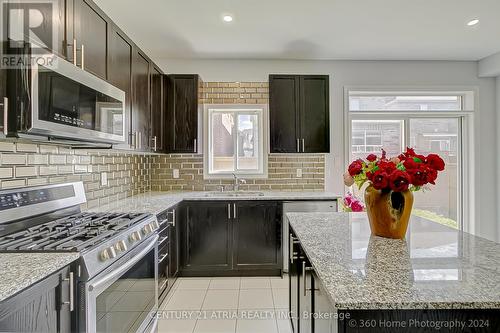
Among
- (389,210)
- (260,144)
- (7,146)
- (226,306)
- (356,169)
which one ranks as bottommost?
(226,306)

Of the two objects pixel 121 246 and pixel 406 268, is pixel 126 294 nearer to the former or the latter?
pixel 121 246

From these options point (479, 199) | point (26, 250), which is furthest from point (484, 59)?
point (26, 250)

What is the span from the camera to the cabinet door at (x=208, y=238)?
11.3 feet

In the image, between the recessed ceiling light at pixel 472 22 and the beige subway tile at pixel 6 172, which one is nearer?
the beige subway tile at pixel 6 172

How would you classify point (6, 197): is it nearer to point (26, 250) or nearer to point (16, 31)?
point (26, 250)

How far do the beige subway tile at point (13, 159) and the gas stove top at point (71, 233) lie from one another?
406 millimetres

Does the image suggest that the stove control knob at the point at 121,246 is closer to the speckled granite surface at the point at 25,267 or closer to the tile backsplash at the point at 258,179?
the speckled granite surface at the point at 25,267

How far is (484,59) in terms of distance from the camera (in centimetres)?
402

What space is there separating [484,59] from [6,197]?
209 inches

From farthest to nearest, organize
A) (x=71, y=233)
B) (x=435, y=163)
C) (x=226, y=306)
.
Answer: (x=226, y=306)
(x=71, y=233)
(x=435, y=163)

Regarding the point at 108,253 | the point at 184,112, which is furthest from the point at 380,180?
the point at 184,112

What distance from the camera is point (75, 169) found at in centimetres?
242

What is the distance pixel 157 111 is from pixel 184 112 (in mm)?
408

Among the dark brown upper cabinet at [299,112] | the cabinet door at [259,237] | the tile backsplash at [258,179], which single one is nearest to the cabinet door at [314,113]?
the dark brown upper cabinet at [299,112]
